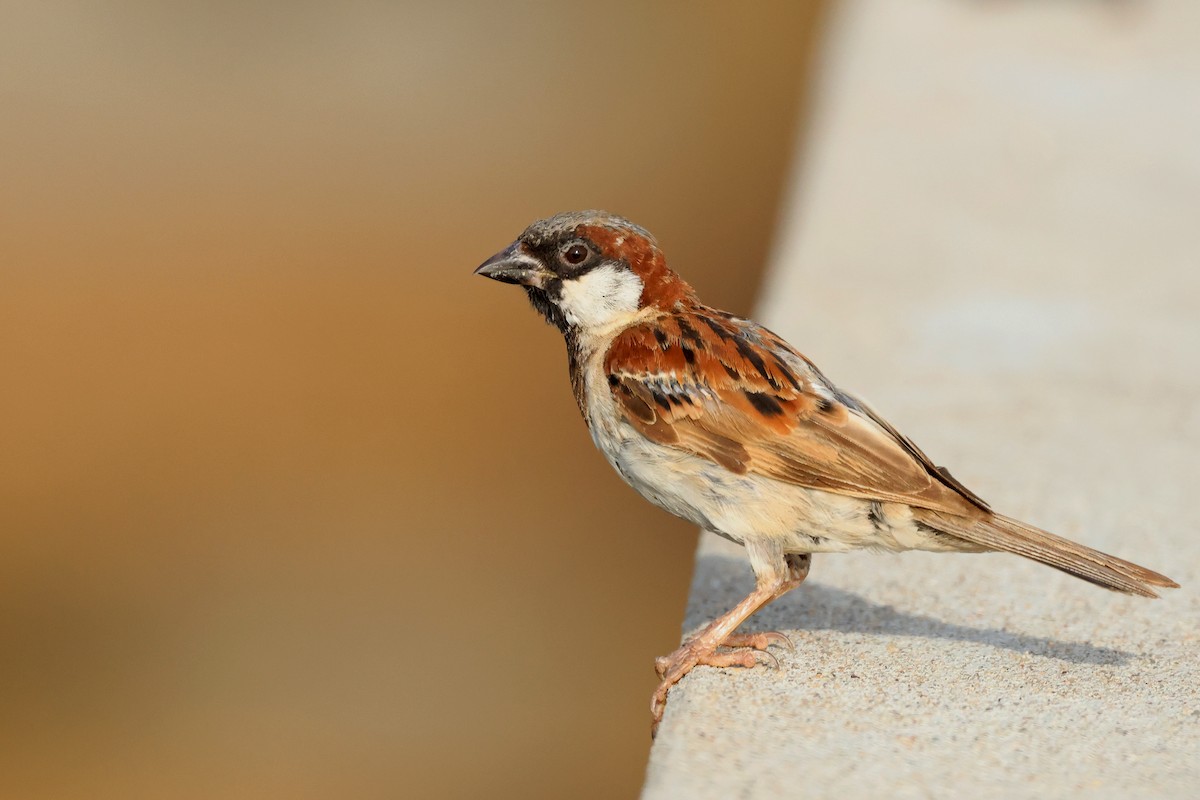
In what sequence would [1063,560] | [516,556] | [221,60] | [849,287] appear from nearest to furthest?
[1063,560] < [849,287] < [516,556] < [221,60]

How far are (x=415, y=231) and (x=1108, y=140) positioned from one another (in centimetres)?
669

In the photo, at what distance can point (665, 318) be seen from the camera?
359 cm

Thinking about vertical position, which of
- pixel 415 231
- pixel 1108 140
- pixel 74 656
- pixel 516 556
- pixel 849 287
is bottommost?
pixel 74 656

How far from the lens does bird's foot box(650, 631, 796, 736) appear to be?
3.20 metres

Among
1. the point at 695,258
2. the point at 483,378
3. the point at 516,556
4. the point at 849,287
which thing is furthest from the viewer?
the point at 695,258

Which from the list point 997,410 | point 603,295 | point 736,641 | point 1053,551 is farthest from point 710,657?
point 997,410

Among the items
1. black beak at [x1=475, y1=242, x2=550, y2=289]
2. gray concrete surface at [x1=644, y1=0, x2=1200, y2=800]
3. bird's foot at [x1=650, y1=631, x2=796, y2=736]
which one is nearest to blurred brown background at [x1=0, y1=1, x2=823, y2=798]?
gray concrete surface at [x1=644, y1=0, x2=1200, y2=800]

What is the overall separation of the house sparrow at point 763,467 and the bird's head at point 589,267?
9cm

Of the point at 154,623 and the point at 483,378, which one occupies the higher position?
the point at 483,378

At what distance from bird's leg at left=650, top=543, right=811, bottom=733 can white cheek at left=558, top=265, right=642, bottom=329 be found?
71cm

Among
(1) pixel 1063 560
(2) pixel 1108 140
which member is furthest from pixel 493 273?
(2) pixel 1108 140

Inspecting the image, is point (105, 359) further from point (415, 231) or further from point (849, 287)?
point (849, 287)

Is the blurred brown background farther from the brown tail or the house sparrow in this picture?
the brown tail

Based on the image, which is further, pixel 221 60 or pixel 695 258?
pixel 221 60
